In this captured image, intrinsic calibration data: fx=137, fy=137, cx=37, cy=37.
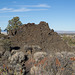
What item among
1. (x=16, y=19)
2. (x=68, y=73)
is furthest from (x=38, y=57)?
(x=16, y=19)

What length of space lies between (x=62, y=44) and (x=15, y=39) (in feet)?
18.9

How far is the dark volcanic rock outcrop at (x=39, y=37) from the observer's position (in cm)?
1527

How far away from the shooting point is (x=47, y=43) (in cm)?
1555

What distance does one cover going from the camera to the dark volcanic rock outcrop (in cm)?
1527

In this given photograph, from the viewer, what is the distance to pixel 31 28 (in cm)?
1675

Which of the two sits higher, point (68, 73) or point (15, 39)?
point (15, 39)

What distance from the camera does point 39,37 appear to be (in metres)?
15.9

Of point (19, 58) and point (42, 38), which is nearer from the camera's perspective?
point (19, 58)

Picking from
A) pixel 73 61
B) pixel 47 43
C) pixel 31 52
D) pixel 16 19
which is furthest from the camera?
pixel 16 19

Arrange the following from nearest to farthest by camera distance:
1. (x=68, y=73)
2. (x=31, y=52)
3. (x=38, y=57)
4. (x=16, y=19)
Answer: (x=68, y=73) < (x=38, y=57) < (x=31, y=52) < (x=16, y=19)

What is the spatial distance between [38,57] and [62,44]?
4.79 m

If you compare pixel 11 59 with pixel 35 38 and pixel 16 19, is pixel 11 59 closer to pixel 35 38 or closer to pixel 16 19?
pixel 35 38

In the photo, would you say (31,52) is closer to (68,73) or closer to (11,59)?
(11,59)

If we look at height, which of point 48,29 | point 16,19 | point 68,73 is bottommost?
point 68,73
